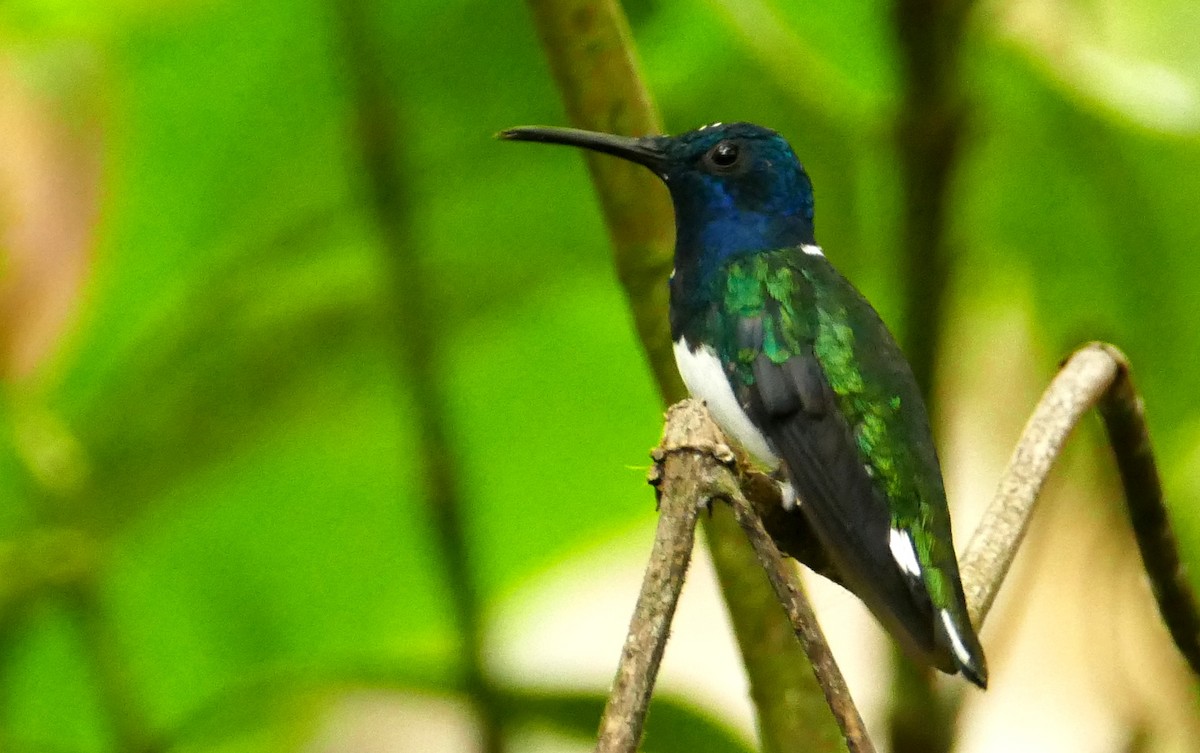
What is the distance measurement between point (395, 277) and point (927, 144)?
17.5 inches

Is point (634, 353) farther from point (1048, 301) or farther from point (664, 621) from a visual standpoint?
point (664, 621)

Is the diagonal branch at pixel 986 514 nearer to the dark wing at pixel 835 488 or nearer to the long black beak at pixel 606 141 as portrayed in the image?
the dark wing at pixel 835 488

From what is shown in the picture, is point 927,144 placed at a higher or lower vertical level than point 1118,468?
higher

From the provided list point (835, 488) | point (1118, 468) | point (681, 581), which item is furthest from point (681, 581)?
point (1118, 468)

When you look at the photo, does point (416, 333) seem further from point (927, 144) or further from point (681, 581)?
point (681, 581)

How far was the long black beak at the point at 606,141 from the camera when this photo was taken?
0.78 metres

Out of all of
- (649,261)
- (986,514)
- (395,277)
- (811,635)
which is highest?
(395,277)

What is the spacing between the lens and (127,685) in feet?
3.66

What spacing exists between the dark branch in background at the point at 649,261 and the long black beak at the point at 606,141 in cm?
1

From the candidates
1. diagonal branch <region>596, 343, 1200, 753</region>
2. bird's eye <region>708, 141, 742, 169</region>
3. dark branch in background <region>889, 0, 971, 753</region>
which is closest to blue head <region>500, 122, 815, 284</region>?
bird's eye <region>708, 141, 742, 169</region>

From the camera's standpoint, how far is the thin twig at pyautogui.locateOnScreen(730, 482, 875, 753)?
0.47 metres

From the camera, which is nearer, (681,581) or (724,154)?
(681,581)

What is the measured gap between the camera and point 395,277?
110 cm

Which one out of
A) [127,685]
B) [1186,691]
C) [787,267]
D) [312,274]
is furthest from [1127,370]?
[127,685]
